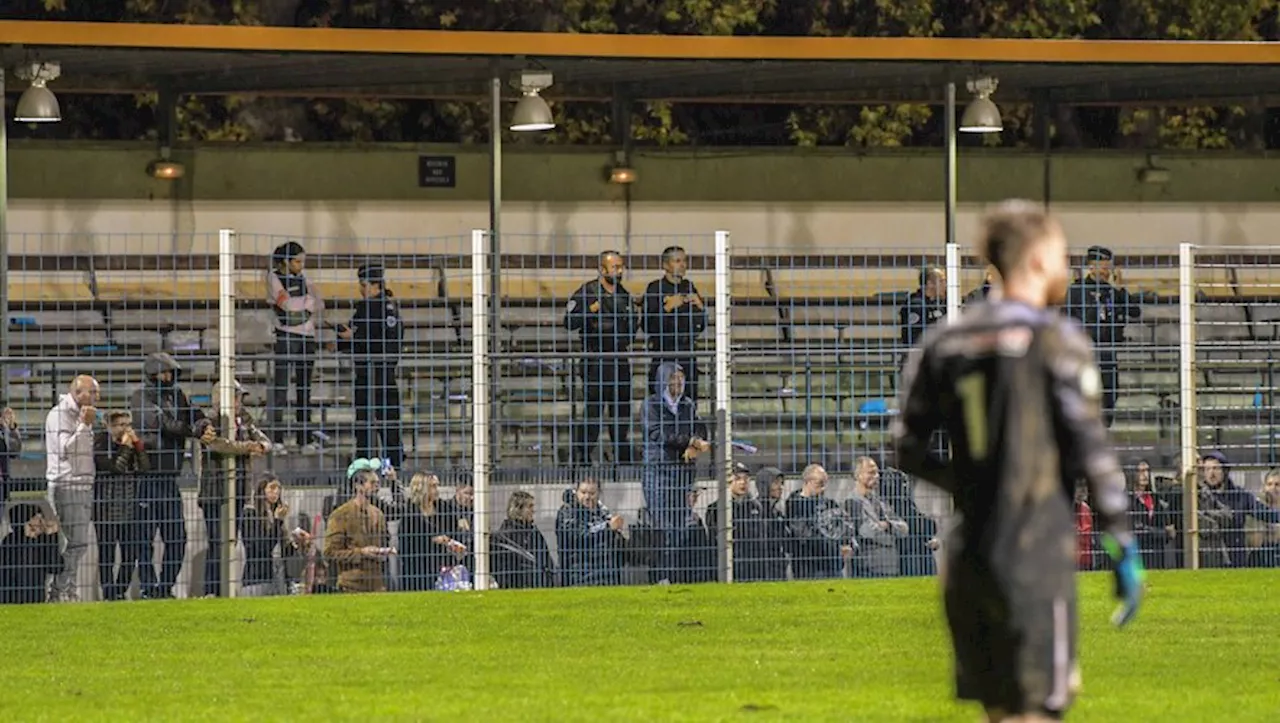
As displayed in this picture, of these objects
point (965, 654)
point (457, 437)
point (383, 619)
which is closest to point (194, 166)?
point (457, 437)

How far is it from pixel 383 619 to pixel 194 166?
12725mm

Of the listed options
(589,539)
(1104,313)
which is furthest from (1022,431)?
(1104,313)

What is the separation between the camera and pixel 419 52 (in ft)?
67.4

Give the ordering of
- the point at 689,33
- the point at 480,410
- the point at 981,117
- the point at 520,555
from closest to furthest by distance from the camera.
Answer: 1. the point at 520,555
2. the point at 480,410
3. the point at 981,117
4. the point at 689,33

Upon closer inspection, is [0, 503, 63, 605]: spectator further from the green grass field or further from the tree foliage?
the tree foliage

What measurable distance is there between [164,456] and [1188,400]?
7104mm

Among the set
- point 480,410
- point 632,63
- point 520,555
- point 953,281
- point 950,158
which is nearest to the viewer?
point 520,555

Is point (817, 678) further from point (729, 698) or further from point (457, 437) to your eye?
point (457, 437)

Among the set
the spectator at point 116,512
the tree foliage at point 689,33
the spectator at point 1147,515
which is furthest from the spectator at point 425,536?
the tree foliage at point 689,33

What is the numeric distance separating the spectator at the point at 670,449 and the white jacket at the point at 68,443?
363 cm

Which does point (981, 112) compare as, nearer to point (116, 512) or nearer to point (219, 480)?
point (219, 480)

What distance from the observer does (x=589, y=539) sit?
15.6 m

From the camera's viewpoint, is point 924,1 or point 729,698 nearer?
point 729,698

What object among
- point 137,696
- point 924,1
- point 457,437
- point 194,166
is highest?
point 924,1
